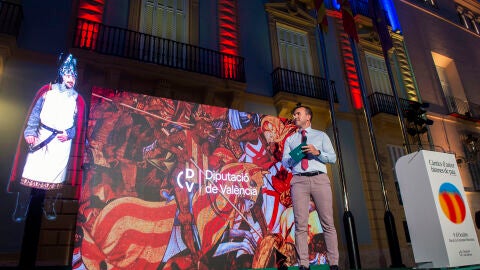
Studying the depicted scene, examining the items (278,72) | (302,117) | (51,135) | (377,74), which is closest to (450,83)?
(377,74)

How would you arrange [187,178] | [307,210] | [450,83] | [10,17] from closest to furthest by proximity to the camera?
1. [307,210]
2. [187,178]
3. [10,17]
4. [450,83]

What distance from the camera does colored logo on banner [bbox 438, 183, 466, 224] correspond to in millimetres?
3086

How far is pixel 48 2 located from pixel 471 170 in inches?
583

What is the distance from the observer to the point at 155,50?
8.51 metres

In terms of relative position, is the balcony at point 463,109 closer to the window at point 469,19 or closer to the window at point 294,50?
the window at point 469,19

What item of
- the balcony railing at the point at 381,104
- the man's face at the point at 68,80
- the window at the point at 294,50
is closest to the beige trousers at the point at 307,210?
the man's face at the point at 68,80

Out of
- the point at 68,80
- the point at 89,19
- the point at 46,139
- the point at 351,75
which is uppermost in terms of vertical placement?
the point at 351,75

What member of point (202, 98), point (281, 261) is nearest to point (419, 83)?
point (202, 98)

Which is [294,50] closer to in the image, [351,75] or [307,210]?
[351,75]

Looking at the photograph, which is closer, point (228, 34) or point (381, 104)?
point (228, 34)

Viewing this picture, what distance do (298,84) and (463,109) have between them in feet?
27.5

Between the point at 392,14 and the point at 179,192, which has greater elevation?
the point at 392,14

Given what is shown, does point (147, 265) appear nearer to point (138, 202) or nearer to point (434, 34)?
point (138, 202)

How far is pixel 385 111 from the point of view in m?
10.9
